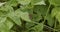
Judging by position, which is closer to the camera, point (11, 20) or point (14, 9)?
point (11, 20)

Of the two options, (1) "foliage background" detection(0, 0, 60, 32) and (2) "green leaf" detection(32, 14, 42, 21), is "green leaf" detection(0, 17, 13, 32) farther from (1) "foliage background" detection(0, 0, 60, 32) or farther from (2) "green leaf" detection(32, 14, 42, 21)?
(2) "green leaf" detection(32, 14, 42, 21)

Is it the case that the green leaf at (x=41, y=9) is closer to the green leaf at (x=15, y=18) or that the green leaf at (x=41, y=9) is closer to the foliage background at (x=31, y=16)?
the foliage background at (x=31, y=16)

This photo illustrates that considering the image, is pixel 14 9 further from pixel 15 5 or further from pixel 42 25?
pixel 42 25

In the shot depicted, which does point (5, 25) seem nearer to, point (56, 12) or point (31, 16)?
point (31, 16)

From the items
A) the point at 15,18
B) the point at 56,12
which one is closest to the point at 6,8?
the point at 15,18

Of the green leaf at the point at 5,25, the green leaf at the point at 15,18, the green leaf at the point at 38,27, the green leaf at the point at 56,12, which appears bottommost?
the green leaf at the point at 38,27

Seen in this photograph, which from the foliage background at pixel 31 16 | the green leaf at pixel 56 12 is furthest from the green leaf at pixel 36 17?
the green leaf at pixel 56 12

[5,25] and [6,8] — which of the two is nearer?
[5,25]

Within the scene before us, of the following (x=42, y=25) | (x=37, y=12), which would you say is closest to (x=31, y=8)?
(x=37, y=12)

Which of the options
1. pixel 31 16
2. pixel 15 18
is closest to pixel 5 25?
pixel 15 18

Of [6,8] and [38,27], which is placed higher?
[6,8]

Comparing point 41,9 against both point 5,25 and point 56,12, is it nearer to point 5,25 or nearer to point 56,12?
point 56,12
